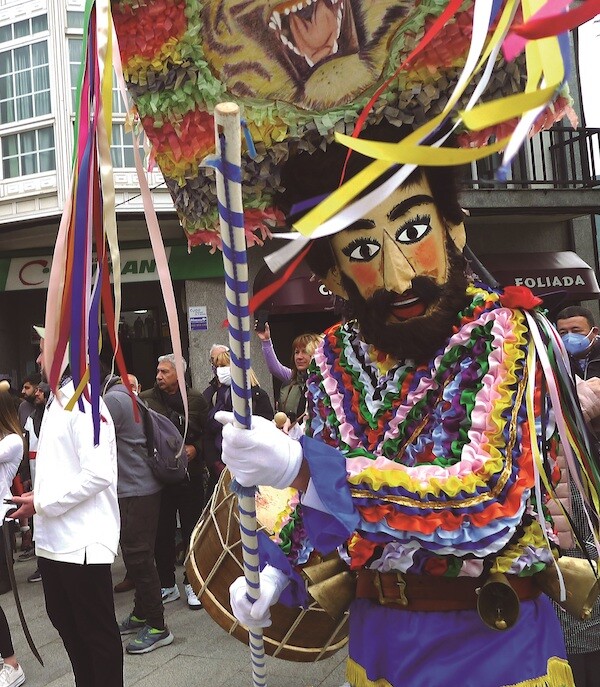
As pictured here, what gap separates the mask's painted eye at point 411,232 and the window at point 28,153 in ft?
31.0

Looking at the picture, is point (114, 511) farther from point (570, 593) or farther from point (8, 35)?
point (8, 35)

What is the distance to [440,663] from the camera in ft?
5.65

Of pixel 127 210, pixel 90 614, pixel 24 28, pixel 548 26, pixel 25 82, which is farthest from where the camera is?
pixel 25 82

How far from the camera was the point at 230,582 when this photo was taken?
2.89m

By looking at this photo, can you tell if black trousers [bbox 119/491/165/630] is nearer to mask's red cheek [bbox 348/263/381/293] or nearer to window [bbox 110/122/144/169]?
mask's red cheek [bbox 348/263/381/293]

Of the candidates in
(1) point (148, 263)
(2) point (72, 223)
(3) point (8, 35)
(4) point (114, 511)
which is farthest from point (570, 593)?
(3) point (8, 35)

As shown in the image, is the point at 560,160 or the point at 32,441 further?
the point at 560,160

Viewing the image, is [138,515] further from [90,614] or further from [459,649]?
[459,649]

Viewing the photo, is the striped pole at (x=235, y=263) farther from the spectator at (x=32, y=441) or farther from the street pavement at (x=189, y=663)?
the spectator at (x=32, y=441)

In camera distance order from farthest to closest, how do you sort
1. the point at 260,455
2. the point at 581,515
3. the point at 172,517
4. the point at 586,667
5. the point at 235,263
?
the point at 172,517 < the point at 586,667 < the point at 581,515 < the point at 260,455 < the point at 235,263

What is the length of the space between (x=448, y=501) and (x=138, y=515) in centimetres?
309

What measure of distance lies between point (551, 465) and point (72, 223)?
1.26m

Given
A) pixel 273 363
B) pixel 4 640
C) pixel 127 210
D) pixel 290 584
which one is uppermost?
pixel 127 210

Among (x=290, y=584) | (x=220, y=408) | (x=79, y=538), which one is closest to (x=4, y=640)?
(x=79, y=538)
